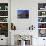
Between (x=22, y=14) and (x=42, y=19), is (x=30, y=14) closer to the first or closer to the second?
(x=22, y=14)

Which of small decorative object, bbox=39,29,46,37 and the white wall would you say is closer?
the white wall

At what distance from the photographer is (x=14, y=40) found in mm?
6602

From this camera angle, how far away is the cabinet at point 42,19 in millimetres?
6752

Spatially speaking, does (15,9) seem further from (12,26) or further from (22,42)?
(22,42)

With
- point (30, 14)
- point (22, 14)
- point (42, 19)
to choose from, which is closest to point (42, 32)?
point (42, 19)

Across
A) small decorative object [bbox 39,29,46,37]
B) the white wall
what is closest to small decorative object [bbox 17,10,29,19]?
the white wall

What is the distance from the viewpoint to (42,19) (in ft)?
22.3

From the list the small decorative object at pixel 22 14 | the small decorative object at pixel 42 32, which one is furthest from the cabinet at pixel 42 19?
the small decorative object at pixel 22 14

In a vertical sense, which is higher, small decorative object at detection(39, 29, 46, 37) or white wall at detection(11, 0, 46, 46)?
white wall at detection(11, 0, 46, 46)

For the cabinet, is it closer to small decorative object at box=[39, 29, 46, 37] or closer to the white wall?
small decorative object at box=[39, 29, 46, 37]

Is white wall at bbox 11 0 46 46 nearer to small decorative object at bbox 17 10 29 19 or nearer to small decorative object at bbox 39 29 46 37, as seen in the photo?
small decorative object at bbox 17 10 29 19

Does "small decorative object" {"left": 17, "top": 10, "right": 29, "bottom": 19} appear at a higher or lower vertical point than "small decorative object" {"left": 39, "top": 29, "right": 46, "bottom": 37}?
higher

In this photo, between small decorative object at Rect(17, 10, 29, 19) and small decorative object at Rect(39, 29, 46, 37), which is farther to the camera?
small decorative object at Rect(39, 29, 46, 37)

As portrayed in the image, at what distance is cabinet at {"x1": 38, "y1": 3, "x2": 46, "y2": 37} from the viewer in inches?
266
